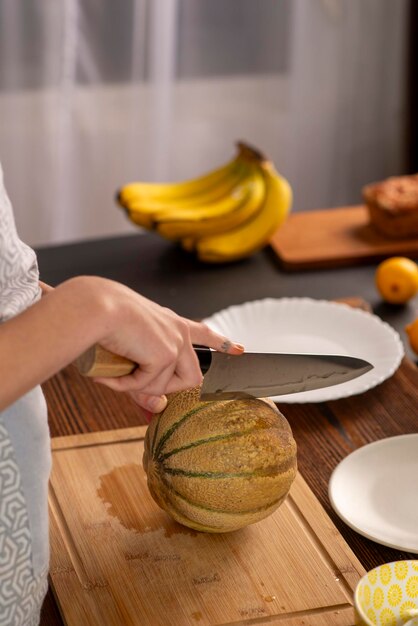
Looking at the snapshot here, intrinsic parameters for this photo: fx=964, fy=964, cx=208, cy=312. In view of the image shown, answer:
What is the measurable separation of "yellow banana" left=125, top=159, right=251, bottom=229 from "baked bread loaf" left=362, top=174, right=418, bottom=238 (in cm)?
33

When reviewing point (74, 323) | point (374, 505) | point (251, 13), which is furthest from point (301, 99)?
point (74, 323)

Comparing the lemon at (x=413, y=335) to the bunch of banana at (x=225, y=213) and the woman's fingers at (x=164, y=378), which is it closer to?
the bunch of banana at (x=225, y=213)

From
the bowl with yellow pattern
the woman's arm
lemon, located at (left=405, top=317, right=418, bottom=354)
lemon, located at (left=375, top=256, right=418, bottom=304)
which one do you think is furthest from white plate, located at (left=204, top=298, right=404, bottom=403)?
the woman's arm

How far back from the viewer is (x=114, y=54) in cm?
353

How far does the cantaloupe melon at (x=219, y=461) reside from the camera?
1.28 meters

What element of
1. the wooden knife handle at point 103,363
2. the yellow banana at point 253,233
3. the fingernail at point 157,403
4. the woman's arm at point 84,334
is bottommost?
the yellow banana at point 253,233

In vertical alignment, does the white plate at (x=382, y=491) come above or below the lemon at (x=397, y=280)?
below

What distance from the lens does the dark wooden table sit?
159 centimetres

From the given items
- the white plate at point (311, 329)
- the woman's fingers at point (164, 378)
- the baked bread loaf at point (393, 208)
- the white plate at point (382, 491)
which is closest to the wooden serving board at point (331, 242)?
the baked bread loaf at point (393, 208)

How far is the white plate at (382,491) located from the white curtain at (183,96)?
7.66 feet

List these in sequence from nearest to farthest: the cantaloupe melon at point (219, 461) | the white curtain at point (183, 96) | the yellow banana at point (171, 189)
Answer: the cantaloupe melon at point (219, 461)
the yellow banana at point (171, 189)
the white curtain at point (183, 96)

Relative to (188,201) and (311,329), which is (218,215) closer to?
(188,201)

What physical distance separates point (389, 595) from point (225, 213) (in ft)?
4.31

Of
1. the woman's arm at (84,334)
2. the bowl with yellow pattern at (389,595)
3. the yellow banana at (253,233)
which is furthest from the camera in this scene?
the yellow banana at (253,233)
